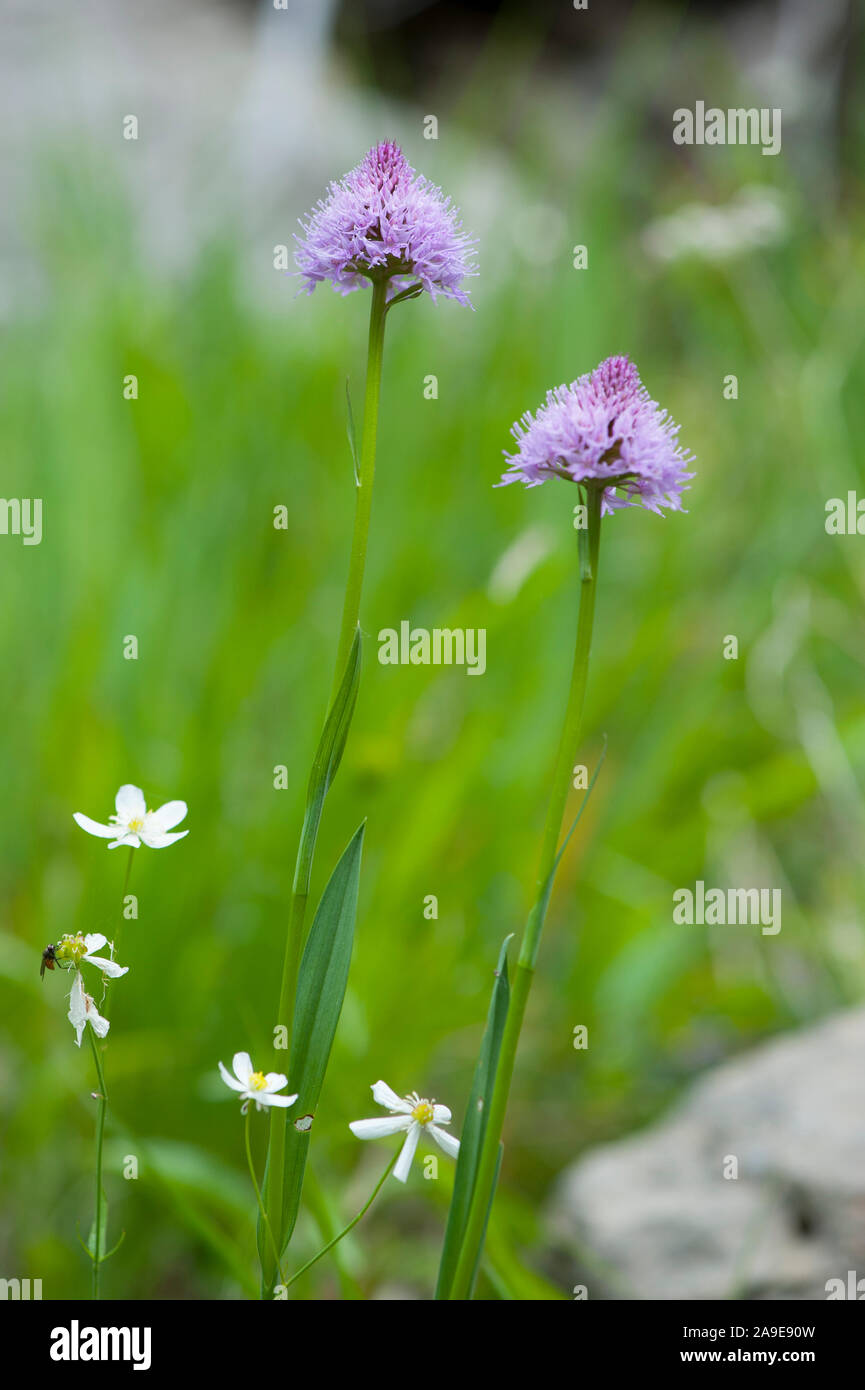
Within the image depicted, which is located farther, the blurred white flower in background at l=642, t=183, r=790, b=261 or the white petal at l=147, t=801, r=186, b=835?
the blurred white flower in background at l=642, t=183, r=790, b=261

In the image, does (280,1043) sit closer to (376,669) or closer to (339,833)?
(339,833)

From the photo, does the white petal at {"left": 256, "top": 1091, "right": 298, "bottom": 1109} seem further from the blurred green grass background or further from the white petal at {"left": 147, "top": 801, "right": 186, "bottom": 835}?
the blurred green grass background
